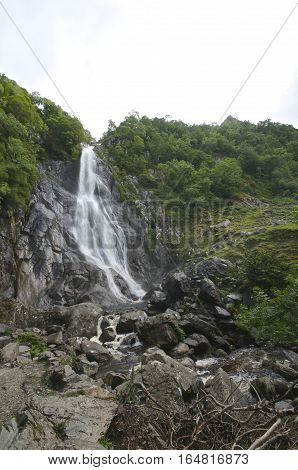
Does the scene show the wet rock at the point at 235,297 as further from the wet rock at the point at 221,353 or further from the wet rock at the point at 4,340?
the wet rock at the point at 4,340

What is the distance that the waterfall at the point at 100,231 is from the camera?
997 inches

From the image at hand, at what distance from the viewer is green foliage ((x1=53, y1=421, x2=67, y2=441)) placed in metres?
4.78

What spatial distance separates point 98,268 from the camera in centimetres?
2372

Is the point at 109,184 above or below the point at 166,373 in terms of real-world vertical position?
above

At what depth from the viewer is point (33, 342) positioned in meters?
13.0

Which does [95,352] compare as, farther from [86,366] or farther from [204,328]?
[204,328]

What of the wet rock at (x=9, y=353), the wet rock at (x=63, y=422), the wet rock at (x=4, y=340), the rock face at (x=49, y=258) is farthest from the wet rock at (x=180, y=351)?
the rock face at (x=49, y=258)

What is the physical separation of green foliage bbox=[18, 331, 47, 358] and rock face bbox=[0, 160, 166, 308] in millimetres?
5022

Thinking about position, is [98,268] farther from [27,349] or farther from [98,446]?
[98,446]

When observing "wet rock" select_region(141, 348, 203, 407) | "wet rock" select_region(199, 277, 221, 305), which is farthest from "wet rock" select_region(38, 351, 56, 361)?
"wet rock" select_region(199, 277, 221, 305)

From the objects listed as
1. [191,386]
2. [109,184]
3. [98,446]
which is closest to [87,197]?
[109,184]

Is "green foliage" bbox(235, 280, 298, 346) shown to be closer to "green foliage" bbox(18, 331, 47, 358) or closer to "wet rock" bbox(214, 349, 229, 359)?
"wet rock" bbox(214, 349, 229, 359)

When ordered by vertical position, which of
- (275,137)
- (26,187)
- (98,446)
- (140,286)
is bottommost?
(140,286)

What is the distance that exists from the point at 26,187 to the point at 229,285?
13.7 metres
